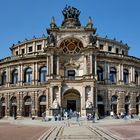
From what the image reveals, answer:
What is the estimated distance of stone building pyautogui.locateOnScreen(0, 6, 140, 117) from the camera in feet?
230

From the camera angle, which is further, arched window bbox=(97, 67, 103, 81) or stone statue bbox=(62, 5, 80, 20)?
stone statue bbox=(62, 5, 80, 20)

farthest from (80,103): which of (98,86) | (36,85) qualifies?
(36,85)

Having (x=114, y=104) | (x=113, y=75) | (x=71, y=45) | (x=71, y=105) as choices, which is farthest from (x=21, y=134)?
(x=113, y=75)

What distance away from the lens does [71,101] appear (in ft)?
242

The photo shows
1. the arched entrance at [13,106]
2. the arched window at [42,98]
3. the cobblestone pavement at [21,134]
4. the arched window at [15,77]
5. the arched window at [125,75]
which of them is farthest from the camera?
the arched window at [15,77]

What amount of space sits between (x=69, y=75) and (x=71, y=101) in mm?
5894

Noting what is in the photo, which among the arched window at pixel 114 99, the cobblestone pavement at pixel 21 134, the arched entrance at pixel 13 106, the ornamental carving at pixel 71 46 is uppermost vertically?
the ornamental carving at pixel 71 46

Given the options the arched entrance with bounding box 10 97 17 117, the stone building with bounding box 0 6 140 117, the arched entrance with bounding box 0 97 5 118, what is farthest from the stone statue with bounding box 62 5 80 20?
the arched entrance with bounding box 0 97 5 118

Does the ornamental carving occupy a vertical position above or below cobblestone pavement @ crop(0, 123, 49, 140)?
above

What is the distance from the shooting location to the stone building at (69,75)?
70.2m

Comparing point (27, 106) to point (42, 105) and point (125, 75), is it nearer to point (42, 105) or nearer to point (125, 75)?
point (42, 105)

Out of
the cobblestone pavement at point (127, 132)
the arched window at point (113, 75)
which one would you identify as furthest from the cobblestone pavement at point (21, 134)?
the arched window at point (113, 75)

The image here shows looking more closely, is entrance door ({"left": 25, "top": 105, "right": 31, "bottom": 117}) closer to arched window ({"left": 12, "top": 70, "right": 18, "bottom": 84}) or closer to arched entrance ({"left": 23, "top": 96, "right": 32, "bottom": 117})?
arched entrance ({"left": 23, "top": 96, "right": 32, "bottom": 117})

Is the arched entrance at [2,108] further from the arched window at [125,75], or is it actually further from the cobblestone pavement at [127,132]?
the cobblestone pavement at [127,132]
